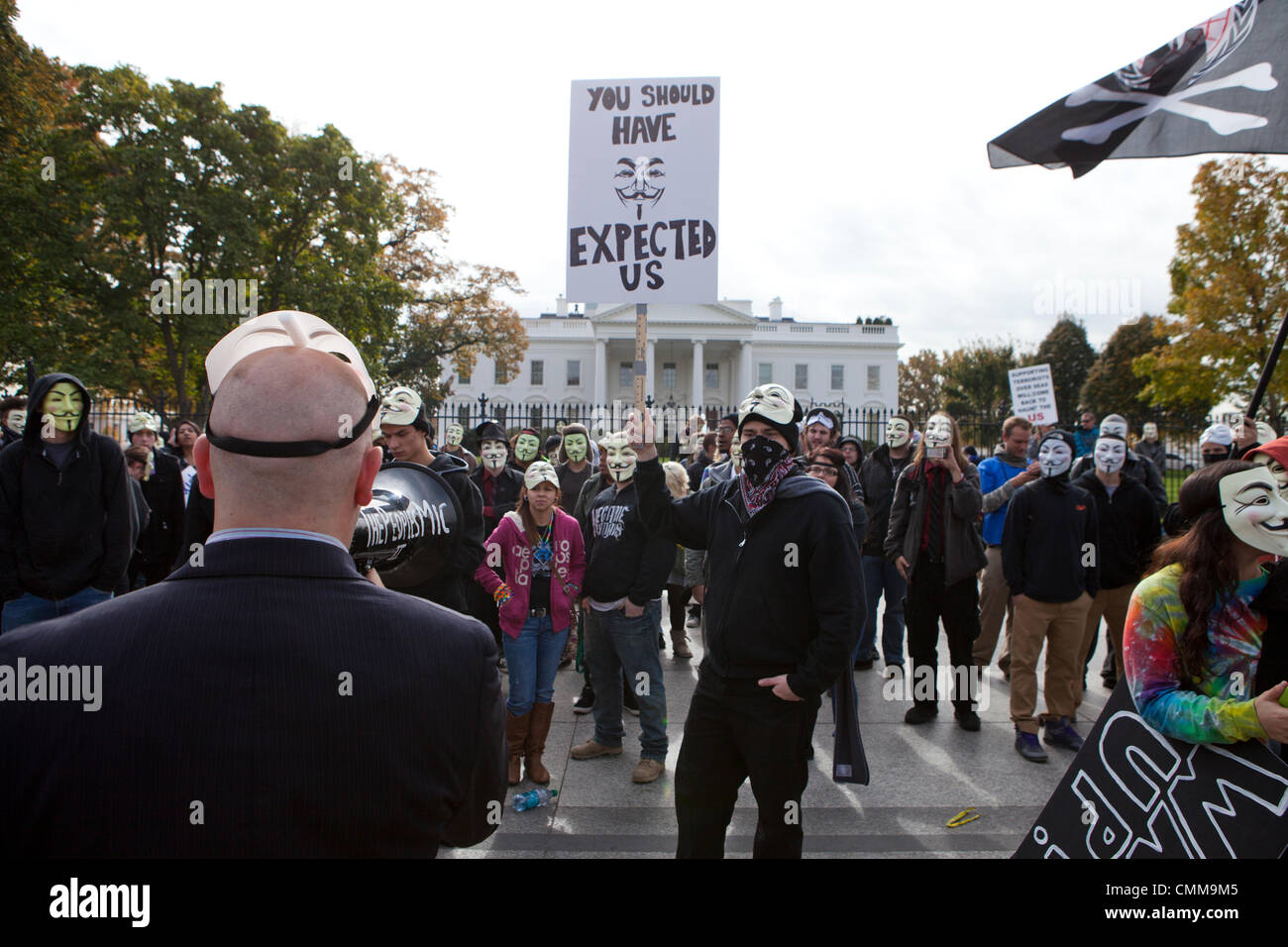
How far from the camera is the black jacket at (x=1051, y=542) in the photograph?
5.30 m

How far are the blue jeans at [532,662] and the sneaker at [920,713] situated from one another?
2.74 m

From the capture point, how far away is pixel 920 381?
72.6m

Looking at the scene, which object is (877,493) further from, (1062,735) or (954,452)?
A: (1062,735)

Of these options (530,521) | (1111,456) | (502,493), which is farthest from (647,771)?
(1111,456)

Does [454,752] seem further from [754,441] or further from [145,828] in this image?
[754,441]

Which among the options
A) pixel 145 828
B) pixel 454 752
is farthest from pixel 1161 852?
pixel 145 828

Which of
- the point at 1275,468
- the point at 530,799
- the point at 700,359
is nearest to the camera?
the point at 1275,468

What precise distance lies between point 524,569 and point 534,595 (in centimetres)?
18

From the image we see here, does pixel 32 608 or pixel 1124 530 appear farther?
pixel 1124 530

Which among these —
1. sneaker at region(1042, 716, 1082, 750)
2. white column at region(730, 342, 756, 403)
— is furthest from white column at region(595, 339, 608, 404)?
sneaker at region(1042, 716, 1082, 750)

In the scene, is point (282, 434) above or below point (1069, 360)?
below

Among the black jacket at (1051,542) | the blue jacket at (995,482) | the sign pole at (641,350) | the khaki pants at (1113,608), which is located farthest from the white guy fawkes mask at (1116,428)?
the sign pole at (641,350)

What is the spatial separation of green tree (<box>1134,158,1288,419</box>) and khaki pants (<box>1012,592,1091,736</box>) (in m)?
16.2

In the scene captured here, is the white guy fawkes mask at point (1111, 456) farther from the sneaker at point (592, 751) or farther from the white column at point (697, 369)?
the white column at point (697, 369)
